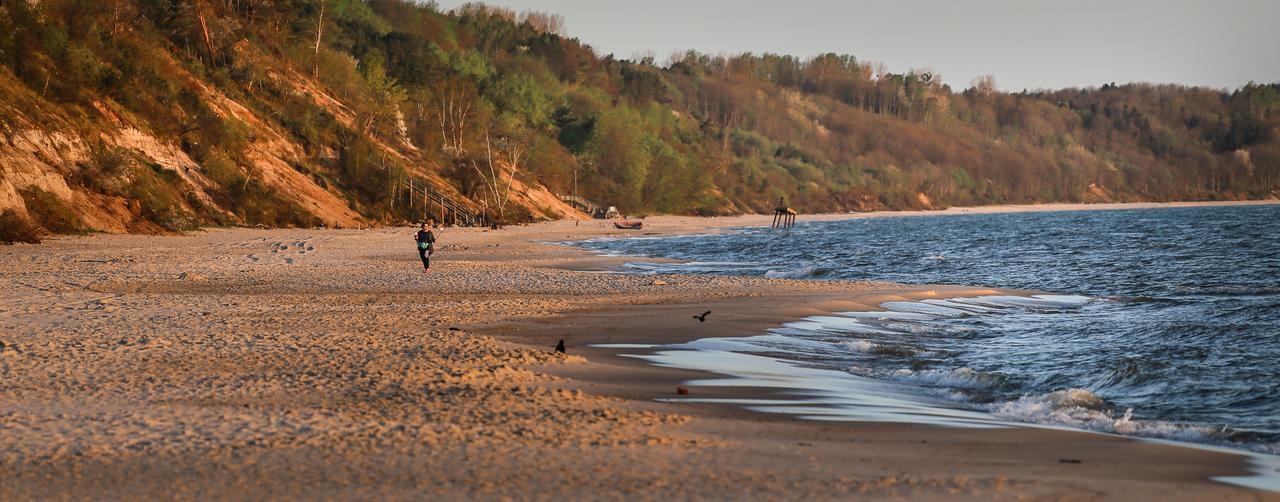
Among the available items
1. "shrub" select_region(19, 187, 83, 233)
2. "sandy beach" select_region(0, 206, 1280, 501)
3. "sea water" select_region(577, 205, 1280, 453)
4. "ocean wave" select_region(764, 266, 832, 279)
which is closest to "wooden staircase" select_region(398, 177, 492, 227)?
"shrub" select_region(19, 187, 83, 233)

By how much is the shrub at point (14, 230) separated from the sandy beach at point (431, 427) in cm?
1510

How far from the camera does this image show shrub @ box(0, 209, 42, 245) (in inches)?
1160

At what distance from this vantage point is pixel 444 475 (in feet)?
21.0

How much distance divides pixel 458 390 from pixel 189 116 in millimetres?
45321

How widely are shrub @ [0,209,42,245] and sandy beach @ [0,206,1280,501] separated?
15.1m

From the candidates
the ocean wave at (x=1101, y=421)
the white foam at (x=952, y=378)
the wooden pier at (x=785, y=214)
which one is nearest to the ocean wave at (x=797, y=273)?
the white foam at (x=952, y=378)

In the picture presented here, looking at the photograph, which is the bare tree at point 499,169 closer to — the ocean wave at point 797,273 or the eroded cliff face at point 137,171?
the eroded cliff face at point 137,171

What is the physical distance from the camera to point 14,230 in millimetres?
29641

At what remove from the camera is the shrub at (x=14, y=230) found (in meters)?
29.5

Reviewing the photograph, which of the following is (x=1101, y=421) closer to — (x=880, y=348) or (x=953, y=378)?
(x=953, y=378)

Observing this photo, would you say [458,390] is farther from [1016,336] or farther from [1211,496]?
[1016,336]

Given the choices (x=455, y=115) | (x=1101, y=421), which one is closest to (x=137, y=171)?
(x=1101, y=421)

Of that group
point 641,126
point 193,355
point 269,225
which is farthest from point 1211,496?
point 641,126

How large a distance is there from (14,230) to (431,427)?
88.4 ft
